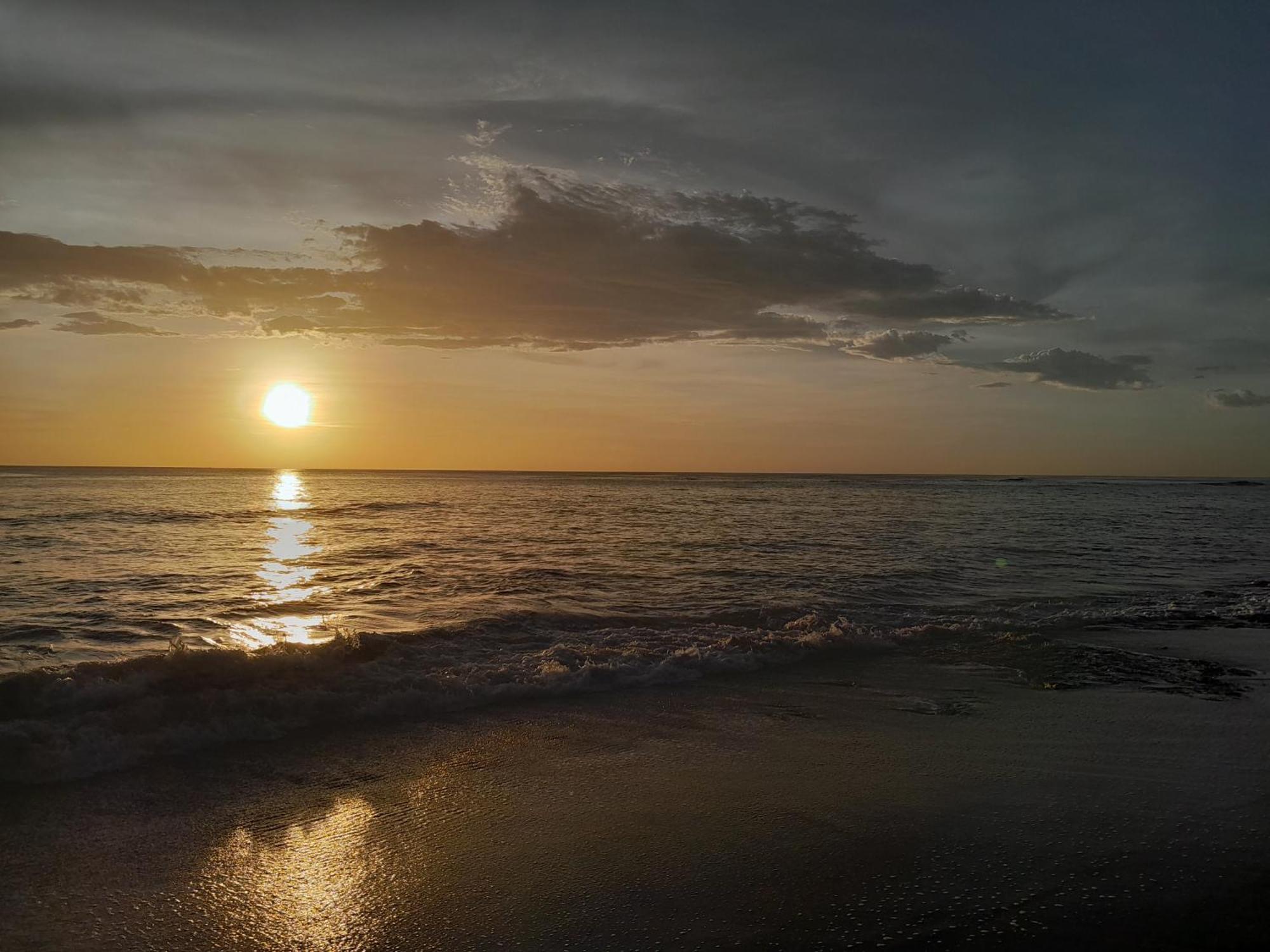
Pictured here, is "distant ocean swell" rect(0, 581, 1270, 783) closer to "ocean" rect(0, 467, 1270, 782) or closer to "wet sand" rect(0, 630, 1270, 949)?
"ocean" rect(0, 467, 1270, 782)

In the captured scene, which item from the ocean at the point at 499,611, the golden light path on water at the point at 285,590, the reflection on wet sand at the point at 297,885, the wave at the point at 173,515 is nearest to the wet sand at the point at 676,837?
the reflection on wet sand at the point at 297,885

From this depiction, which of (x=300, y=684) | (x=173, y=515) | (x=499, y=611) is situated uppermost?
(x=300, y=684)

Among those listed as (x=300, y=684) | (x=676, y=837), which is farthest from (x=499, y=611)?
(x=676, y=837)

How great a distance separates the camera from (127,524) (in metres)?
35.9

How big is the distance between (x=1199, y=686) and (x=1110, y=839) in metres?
6.03

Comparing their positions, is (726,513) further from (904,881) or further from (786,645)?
(904,881)

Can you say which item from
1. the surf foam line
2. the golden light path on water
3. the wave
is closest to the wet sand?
the surf foam line

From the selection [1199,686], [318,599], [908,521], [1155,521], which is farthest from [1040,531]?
[318,599]

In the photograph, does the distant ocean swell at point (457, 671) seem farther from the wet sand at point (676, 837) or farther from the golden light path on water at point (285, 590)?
the golden light path on water at point (285, 590)

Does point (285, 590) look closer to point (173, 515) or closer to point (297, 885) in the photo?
point (297, 885)

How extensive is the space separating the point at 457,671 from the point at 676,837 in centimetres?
571

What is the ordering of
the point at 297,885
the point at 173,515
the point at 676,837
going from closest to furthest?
1. the point at 297,885
2. the point at 676,837
3. the point at 173,515

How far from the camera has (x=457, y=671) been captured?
11.1 metres

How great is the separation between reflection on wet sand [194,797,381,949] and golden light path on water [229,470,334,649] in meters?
5.77
